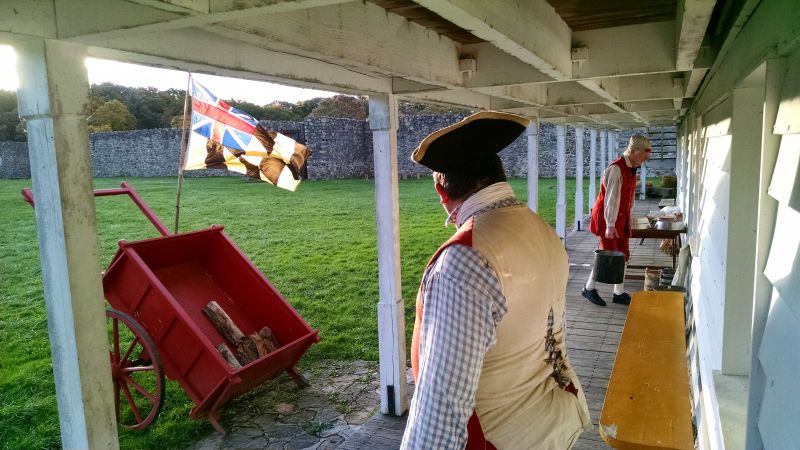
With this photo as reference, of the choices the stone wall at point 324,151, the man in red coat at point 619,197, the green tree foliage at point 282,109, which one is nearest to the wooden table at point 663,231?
the man in red coat at point 619,197

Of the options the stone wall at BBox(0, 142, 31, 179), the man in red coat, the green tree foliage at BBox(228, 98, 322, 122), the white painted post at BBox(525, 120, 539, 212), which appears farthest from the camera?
the green tree foliage at BBox(228, 98, 322, 122)

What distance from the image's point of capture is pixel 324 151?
27.1 m

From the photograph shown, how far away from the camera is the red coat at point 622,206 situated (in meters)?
6.13

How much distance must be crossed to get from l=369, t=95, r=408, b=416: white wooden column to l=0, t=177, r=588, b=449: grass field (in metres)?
1.36

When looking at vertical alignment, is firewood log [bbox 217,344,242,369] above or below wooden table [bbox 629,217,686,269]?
below

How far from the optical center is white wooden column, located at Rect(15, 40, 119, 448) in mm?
1763

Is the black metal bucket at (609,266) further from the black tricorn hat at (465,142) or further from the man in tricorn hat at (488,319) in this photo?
the black tricorn hat at (465,142)

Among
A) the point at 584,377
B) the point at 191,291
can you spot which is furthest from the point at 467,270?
the point at 191,291

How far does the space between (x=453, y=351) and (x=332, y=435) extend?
3015 mm

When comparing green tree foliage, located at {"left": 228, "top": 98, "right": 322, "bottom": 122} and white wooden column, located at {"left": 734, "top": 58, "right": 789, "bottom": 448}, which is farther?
green tree foliage, located at {"left": 228, "top": 98, "right": 322, "bottom": 122}

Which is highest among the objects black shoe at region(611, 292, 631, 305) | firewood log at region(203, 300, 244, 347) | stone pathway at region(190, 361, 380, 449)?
firewood log at region(203, 300, 244, 347)

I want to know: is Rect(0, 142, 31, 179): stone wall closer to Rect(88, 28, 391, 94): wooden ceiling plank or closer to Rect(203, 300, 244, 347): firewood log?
Rect(203, 300, 244, 347): firewood log

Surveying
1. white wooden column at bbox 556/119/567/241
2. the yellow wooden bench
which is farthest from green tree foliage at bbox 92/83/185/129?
the yellow wooden bench

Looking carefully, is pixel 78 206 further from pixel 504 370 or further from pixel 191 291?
pixel 191 291
